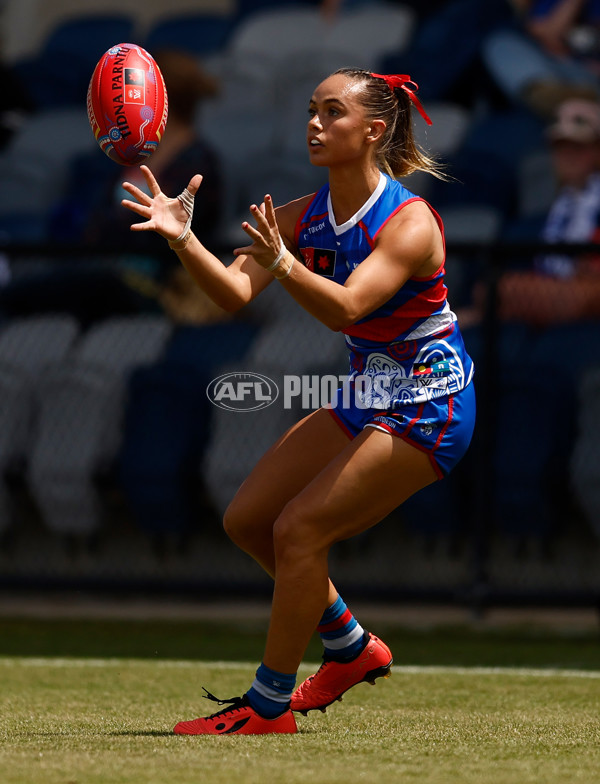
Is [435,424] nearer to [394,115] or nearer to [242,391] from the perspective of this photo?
[394,115]

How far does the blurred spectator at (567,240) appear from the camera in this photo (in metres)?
6.68

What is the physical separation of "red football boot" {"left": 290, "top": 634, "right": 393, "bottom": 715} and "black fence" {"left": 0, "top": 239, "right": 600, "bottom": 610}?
7.64ft

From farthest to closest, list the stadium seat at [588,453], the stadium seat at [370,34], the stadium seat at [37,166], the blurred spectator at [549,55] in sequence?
the stadium seat at [370,34] < the stadium seat at [37,166] < the blurred spectator at [549,55] < the stadium seat at [588,453]

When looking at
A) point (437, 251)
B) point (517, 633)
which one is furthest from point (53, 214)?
point (437, 251)

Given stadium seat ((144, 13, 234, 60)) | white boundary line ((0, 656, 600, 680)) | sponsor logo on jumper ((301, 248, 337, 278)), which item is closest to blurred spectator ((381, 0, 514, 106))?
stadium seat ((144, 13, 234, 60))

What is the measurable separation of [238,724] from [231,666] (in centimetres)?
174

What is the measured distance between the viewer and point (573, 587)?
656 centimetres

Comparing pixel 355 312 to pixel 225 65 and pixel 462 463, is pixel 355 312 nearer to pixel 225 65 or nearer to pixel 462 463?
pixel 462 463

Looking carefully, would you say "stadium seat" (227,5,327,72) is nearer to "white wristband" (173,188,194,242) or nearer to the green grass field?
the green grass field

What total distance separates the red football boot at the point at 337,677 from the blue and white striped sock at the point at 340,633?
0.02m

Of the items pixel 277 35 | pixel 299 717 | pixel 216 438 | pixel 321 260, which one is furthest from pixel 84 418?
pixel 277 35

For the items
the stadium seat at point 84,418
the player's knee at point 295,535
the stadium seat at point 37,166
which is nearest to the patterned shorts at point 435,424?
the player's knee at point 295,535

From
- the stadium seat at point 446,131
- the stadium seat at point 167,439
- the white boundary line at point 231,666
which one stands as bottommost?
the white boundary line at point 231,666

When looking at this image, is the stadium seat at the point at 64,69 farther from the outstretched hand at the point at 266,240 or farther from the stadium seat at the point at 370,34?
the outstretched hand at the point at 266,240
